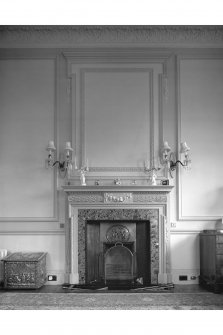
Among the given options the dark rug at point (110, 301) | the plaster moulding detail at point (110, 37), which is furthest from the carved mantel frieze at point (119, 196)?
the plaster moulding detail at point (110, 37)

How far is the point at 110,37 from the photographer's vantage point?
6.12 metres

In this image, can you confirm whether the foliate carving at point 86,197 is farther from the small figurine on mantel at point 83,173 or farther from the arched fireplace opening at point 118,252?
the arched fireplace opening at point 118,252

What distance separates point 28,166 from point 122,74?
73.4 inches

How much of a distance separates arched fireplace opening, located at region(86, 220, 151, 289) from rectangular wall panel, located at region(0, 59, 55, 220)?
2.40ft

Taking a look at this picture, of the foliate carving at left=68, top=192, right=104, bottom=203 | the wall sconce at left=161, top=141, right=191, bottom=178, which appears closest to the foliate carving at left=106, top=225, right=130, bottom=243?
the foliate carving at left=68, top=192, right=104, bottom=203

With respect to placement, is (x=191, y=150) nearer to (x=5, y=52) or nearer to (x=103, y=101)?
(x=103, y=101)

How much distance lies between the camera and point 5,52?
20.2 feet

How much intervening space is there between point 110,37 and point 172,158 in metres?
1.93

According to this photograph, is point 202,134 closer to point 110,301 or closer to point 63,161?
point 63,161

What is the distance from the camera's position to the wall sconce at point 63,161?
5.91 metres

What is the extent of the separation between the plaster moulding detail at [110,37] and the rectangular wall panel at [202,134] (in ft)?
1.04

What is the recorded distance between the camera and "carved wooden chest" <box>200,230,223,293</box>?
17.3 ft

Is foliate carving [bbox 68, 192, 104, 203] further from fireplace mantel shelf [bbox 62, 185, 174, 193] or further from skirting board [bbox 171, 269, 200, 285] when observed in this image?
skirting board [bbox 171, 269, 200, 285]

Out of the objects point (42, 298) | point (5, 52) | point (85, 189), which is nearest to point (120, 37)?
point (5, 52)
